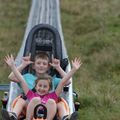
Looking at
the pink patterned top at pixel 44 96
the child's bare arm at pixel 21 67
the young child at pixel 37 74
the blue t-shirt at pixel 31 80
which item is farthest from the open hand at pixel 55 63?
the pink patterned top at pixel 44 96

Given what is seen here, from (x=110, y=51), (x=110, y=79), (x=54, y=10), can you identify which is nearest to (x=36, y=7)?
(x=54, y=10)

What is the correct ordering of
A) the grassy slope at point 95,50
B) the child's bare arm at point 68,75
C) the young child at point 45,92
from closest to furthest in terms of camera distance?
the young child at point 45,92 → the child's bare arm at point 68,75 → the grassy slope at point 95,50

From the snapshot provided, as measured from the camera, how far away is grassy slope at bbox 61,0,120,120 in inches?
287

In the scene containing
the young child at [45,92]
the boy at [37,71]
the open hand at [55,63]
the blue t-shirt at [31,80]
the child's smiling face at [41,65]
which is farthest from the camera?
the open hand at [55,63]

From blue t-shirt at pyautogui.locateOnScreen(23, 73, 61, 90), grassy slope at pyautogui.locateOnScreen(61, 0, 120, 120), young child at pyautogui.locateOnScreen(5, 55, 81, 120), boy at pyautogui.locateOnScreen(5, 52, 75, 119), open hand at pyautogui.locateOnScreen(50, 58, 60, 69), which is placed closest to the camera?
young child at pyautogui.locateOnScreen(5, 55, 81, 120)

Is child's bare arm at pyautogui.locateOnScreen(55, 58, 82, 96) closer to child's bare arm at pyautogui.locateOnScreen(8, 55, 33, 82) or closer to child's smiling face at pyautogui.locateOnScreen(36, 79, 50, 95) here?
child's smiling face at pyautogui.locateOnScreen(36, 79, 50, 95)

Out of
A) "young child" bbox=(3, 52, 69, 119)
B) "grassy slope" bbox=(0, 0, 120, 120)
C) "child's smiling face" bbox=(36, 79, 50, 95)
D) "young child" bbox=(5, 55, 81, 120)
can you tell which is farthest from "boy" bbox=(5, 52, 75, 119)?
"grassy slope" bbox=(0, 0, 120, 120)

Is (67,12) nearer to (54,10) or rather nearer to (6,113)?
(54,10)

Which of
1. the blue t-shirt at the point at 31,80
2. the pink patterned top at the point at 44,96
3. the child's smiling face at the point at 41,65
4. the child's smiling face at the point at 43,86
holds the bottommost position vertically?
the pink patterned top at the point at 44,96

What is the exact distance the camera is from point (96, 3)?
1608 centimetres

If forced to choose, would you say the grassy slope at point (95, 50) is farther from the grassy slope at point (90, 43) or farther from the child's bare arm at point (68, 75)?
the child's bare arm at point (68, 75)

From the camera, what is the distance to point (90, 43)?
1110 cm

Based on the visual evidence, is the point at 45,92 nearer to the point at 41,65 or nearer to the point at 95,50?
the point at 41,65

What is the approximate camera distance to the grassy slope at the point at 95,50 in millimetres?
7281
